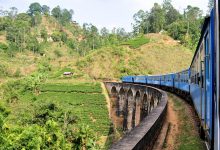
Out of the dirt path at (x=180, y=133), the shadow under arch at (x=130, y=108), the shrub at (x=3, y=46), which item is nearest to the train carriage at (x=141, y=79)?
the shadow under arch at (x=130, y=108)

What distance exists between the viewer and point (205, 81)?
5262mm

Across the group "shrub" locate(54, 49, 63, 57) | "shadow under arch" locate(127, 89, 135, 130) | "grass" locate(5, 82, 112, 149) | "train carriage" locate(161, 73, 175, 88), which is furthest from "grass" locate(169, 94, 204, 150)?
"shrub" locate(54, 49, 63, 57)

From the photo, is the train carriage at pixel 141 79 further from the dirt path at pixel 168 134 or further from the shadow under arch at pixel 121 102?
the dirt path at pixel 168 134

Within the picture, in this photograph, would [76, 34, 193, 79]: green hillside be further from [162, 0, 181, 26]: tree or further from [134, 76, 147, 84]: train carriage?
[162, 0, 181, 26]: tree

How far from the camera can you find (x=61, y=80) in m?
54.8

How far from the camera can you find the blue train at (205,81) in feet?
7.80

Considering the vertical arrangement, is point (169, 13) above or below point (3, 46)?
above

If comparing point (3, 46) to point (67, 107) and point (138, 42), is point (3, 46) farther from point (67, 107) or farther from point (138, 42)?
point (67, 107)

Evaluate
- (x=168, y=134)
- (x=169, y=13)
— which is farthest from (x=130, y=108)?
(x=169, y=13)

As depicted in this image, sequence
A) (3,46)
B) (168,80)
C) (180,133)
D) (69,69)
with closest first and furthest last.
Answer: (180,133)
(168,80)
(69,69)
(3,46)

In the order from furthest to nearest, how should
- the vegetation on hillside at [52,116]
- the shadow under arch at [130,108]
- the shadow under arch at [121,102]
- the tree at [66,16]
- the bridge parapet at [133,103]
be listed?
the tree at [66,16]
the shadow under arch at [121,102]
the shadow under arch at [130,108]
the vegetation on hillside at [52,116]
the bridge parapet at [133,103]

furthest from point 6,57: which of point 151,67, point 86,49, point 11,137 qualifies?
point 11,137

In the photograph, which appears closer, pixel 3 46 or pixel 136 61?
pixel 136 61

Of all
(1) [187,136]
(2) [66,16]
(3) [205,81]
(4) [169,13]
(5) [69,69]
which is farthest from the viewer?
(2) [66,16]
